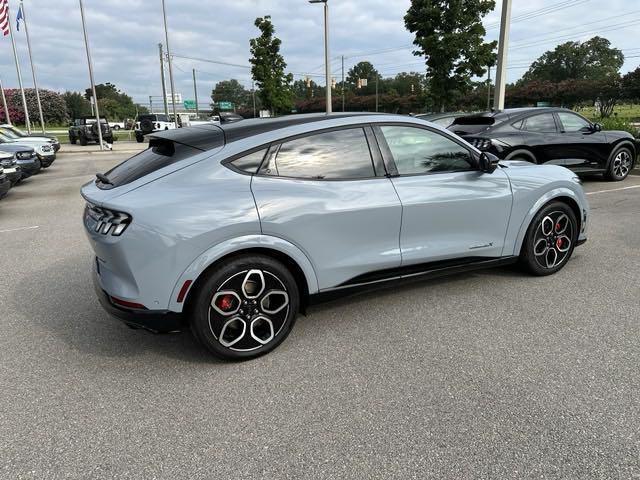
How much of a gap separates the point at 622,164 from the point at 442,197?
8753 millimetres

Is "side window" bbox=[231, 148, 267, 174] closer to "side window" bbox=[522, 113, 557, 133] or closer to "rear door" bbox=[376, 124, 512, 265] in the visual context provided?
"rear door" bbox=[376, 124, 512, 265]

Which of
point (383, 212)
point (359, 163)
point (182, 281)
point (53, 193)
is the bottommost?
point (53, 193)

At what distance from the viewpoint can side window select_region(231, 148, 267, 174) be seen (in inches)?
124

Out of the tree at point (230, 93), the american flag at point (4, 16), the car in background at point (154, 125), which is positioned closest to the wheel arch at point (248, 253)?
the american flag at point (4, 16)

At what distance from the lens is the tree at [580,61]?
96.1 m

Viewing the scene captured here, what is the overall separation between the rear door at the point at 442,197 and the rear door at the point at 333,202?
13 centimetres

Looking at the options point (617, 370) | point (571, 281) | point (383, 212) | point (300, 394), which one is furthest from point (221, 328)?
point (571, 281)

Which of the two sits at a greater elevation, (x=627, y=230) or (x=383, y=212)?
(x=383, y=212)

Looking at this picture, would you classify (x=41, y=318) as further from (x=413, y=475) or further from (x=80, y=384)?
(x=413, y=475)

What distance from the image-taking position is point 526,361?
3125 millimetres

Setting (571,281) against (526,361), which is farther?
(571,281)

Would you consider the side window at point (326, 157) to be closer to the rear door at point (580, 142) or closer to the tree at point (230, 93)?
the rear door at point (580, 142)

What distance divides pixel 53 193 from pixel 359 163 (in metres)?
10.5

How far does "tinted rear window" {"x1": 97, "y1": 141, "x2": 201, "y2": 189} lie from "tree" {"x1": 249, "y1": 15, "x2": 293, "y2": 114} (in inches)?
1265
